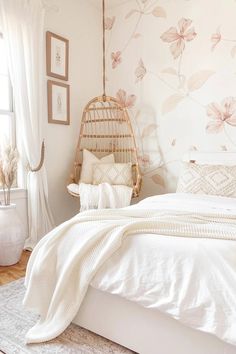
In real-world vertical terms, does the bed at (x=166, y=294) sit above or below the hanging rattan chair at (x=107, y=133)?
below

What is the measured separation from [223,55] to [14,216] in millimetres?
2585

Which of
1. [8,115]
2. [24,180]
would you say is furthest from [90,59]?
[24,180]

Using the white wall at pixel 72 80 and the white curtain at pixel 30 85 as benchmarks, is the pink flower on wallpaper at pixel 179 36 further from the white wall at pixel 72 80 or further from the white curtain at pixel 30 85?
the white curtain at pixel 30 85

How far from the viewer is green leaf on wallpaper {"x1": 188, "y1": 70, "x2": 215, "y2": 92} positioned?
9.89ft

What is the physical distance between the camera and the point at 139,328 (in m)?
1.31

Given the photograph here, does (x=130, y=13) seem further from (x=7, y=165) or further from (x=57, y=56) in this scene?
(x=7, y=165)

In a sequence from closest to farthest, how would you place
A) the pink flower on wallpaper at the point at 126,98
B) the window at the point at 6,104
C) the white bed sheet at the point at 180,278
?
the white bed sheet at the point at 180,278, the window at the point at 6,104, the pink flower on wallpaper at the point at 126,98

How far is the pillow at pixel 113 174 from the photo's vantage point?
3049 millimetres

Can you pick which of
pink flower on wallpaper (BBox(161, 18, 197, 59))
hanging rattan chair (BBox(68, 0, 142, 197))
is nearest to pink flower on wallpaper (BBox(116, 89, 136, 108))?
hanging rattan chair (BBox(68, 0, 142, 197))

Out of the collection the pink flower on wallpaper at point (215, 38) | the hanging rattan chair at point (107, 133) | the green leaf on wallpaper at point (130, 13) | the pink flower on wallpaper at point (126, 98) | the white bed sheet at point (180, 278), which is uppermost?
the green leaf on wallpaper at point (130, 13)

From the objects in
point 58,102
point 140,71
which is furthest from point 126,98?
point 58,102

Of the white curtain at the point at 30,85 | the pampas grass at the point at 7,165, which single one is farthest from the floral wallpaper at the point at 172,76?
the pampas grass at the point at 7,165

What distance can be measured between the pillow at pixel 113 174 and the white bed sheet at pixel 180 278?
1711 mm

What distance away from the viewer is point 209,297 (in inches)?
42.4
